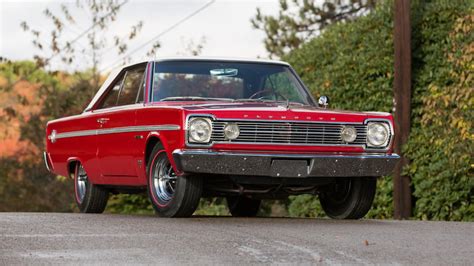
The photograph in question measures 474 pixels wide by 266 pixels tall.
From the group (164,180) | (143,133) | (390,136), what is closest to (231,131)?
(164,180)

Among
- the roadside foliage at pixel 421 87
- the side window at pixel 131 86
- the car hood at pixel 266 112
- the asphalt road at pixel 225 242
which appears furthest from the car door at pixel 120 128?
the roadside foliage at pixel 421 87

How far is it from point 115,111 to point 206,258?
4690 mm

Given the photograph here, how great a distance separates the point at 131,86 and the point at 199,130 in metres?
2.06

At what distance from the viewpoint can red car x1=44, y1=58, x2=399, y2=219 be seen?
35.4ft

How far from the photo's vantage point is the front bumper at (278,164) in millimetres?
10664

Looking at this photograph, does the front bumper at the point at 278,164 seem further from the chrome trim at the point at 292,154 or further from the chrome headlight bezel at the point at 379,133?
the chrome headlight bezel at the point at 379,133

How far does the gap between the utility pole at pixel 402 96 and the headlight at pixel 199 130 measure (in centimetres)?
644

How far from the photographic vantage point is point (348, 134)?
11.3 meters

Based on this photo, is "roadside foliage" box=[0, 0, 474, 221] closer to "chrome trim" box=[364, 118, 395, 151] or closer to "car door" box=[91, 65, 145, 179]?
"chrome trim" box=[364, 118, 395, 151]

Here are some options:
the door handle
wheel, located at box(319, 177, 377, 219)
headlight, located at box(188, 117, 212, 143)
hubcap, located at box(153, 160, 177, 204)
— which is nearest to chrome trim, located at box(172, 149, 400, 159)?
headlight, located at box(188, 117, 212, 143)

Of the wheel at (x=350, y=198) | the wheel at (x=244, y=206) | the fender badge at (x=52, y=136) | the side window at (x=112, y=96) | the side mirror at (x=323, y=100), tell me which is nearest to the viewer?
the wheel at (x=350, y=198)

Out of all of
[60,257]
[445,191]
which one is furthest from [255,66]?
[60,257]

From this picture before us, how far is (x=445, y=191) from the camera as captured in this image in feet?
50.6

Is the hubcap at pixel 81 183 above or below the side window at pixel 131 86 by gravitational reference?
→ below
